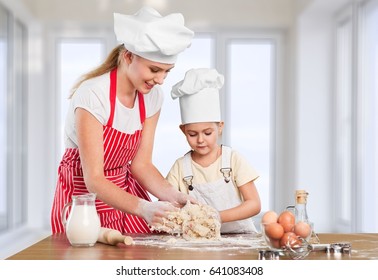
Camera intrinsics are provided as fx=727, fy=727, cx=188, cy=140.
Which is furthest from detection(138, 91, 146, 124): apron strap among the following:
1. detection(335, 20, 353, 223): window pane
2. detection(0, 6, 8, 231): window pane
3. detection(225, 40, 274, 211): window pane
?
detection(225, 40, 274, 211): window pane

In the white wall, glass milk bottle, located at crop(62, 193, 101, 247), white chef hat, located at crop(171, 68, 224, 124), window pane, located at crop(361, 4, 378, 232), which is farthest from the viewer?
the white wall

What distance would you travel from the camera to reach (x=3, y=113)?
21.3ft

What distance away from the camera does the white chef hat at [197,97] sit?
2.81 m

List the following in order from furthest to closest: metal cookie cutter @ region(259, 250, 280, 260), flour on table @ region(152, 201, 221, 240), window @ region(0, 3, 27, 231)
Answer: window @ region(0, 3, 27, 231)
flour on table @ region(152, 201, 221, 240)
metal cookie cutter @ region(259, 250, 280, 260)

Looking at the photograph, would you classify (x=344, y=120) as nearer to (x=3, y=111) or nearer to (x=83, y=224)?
(x=3, y=111)

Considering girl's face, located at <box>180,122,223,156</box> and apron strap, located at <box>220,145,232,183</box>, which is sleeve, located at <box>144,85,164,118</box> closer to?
girl's face, located at <box>180,122,223,156</box>

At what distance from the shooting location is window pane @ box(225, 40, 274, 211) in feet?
25.3

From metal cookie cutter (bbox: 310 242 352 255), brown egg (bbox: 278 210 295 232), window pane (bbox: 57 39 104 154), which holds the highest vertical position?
window pane (bbox: 57 39 104 154)

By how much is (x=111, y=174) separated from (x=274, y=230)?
97 centimetres

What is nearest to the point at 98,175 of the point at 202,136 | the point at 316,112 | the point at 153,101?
the point at 153,101

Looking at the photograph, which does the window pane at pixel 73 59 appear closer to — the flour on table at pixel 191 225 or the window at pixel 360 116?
the window at pixel 360 116

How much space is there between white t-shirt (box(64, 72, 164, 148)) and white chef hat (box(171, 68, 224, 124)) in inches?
4.3
